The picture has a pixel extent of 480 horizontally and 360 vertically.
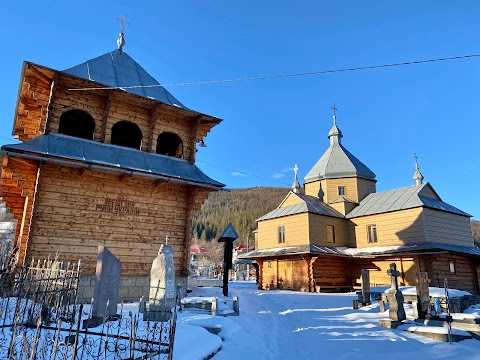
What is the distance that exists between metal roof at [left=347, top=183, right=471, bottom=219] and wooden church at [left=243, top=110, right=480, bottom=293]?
3.0 inches

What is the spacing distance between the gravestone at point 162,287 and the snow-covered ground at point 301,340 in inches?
24.0

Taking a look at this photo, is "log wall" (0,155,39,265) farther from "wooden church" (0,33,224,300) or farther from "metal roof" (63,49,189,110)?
"metal roof" (63,49,189,110)

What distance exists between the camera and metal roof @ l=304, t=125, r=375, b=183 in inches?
1300

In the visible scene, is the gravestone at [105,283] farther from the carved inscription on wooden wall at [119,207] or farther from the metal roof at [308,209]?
the metal roof at [308,209]

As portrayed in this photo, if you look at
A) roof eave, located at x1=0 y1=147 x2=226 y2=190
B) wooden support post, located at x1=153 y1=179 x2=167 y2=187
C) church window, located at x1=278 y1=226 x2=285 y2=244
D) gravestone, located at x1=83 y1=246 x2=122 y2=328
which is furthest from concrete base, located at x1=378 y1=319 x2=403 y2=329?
church window, located at x1=278 y1=226 x2=285 y2=244

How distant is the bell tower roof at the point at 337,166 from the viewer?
108 feet

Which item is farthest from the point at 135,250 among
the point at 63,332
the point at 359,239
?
the point at 359,239

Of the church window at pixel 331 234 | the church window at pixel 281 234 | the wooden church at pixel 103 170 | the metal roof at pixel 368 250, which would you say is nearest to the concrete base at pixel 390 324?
the wooden church at pixel 103 170

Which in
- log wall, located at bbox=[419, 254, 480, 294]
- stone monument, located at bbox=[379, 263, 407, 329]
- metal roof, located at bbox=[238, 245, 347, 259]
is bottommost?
stone monument, located at bbox=[379, 263, 407, 329]

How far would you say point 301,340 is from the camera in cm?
974

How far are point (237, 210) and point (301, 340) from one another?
4598 inches

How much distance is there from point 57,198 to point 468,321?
615 inches

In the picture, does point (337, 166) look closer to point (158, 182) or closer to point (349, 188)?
point (349, 188)

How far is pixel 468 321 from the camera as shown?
12641 millimetres
